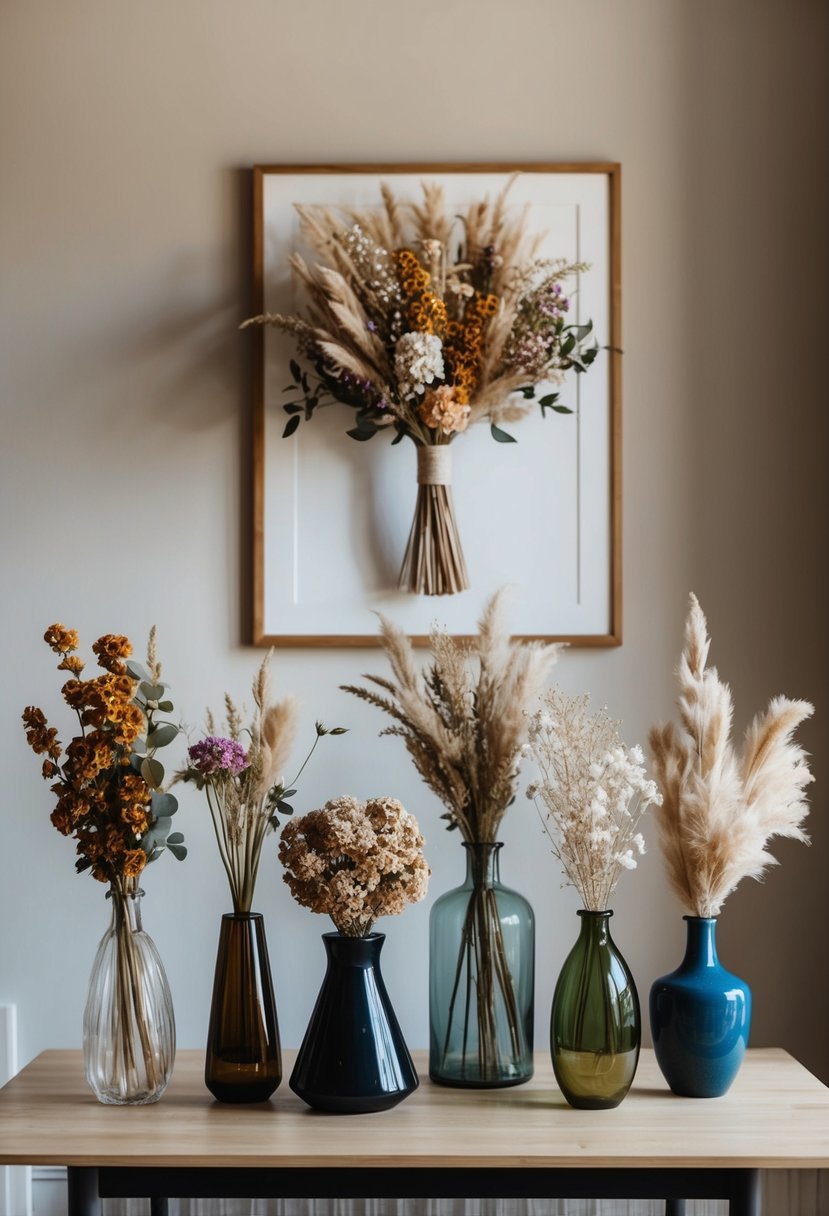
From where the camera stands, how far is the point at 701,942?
5.65 feet

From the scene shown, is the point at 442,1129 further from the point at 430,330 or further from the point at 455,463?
the point at 430,330

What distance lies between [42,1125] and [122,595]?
876 millimetres

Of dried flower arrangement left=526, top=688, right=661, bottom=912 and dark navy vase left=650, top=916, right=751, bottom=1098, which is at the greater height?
dried flower arrangement left=526, top=688, right=661, bottom=912

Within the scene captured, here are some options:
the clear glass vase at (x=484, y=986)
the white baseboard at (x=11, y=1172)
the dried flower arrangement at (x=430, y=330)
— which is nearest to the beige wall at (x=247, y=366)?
the white baseboard at (x=11, y=1172)

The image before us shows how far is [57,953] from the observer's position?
2086 mm

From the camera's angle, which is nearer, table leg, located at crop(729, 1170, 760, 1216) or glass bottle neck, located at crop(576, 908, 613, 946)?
table leg, located at crop(729, 1170, 760, 1216)

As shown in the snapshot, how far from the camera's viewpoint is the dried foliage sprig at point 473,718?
1.75 meters

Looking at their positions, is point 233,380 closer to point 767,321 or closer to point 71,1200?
point 767,321

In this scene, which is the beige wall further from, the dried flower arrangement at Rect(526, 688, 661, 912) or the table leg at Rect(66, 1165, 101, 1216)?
the table leg at Rect(66, 1165, 101, 1216)

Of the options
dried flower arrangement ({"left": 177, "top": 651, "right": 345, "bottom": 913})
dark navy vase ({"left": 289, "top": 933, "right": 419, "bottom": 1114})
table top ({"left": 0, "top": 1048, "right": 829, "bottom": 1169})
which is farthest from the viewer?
dried flower arrangement ({"left": 177, "top": 651, "right": 345, "bottom": 913})

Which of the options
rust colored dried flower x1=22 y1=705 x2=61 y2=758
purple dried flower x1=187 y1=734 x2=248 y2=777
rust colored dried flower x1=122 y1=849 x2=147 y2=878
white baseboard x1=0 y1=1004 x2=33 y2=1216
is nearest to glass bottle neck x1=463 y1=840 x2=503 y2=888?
purple dried flower x1=187 y1=734 x2=248 y2=777

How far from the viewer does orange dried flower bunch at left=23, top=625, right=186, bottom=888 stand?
164 centimetres

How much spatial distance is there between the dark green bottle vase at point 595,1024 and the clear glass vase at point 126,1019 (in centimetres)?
56

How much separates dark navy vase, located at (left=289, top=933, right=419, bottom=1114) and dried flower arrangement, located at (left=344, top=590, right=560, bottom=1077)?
0.47ft
